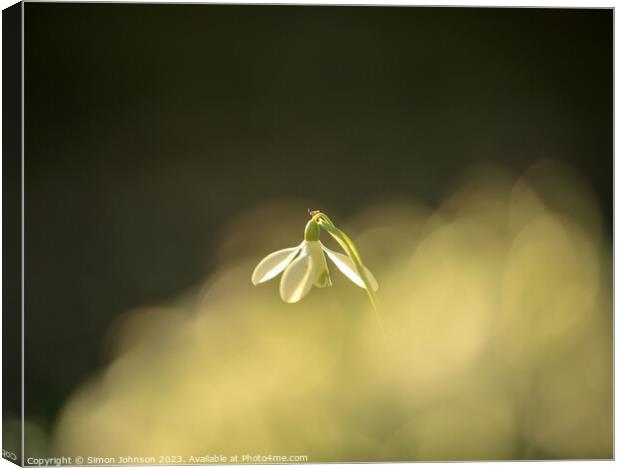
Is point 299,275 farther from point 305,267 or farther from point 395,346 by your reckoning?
point 395,346

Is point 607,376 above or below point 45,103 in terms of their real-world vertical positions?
below

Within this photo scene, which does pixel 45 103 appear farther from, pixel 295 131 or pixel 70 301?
pixel 295 131

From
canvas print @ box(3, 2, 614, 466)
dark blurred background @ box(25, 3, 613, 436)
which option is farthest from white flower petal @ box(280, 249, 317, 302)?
dark blurred background @ box(25, 3, 613, 436)

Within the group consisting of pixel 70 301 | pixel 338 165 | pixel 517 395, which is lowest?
pixel 517 395

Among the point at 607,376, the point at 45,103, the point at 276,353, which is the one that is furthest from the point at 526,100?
the point at 45,103

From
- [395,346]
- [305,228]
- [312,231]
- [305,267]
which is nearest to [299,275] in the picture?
[305,267]

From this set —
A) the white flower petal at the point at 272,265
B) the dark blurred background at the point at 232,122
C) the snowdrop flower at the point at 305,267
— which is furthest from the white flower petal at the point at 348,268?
the dark blurred background at the point at 232,122

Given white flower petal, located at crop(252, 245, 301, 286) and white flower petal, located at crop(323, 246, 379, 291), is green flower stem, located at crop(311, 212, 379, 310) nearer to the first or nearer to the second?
white flower petal, located at crop(323, 246, 379, 291)
